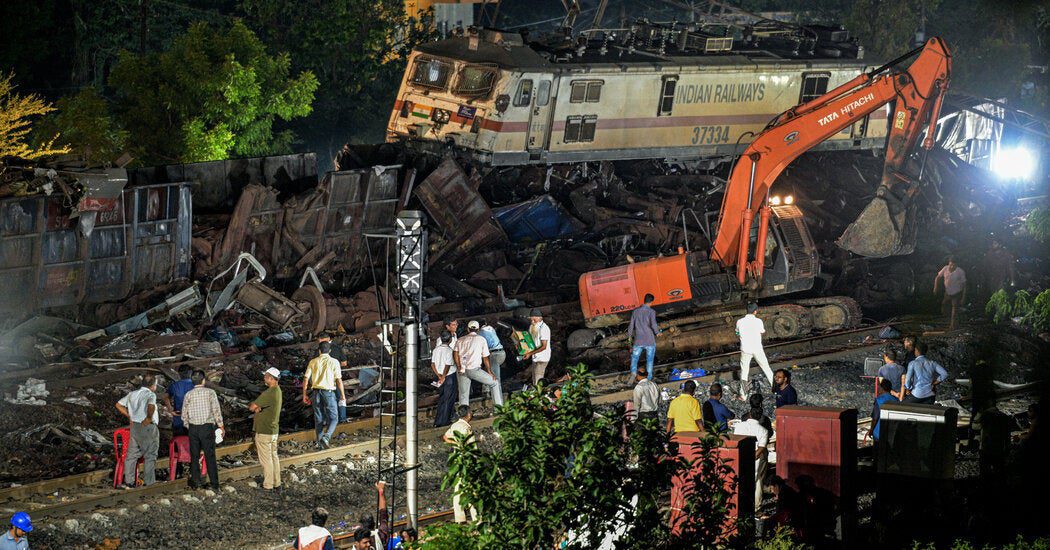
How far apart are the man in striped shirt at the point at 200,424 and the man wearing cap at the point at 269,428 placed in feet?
1.49

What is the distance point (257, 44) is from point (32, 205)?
451 inches

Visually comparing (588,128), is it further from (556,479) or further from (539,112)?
(556,479)

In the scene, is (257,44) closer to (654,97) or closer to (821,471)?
(654,97)

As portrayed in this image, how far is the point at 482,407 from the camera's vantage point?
20.2 metres

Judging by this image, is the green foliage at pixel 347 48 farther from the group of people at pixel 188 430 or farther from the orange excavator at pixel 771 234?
the group of people at pixel 188 430

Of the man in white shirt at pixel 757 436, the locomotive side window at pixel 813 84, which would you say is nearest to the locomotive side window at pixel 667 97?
the locomotive side window at pixel 813 84

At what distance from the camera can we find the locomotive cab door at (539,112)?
27672mm

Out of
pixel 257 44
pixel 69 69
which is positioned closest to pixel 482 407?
pixel 257 44

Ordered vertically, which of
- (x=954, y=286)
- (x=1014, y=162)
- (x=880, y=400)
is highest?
(x=1014, y=162)

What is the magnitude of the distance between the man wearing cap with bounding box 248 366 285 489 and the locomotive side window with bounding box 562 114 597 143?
1285 cm

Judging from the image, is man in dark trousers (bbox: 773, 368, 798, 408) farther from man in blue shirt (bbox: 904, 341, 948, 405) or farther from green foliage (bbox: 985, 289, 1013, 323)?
green foliage (bbox: 985, 289, 1013, 323)

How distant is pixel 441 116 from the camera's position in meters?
28.4

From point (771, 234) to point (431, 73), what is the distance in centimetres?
865

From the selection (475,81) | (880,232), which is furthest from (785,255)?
(475,81)
